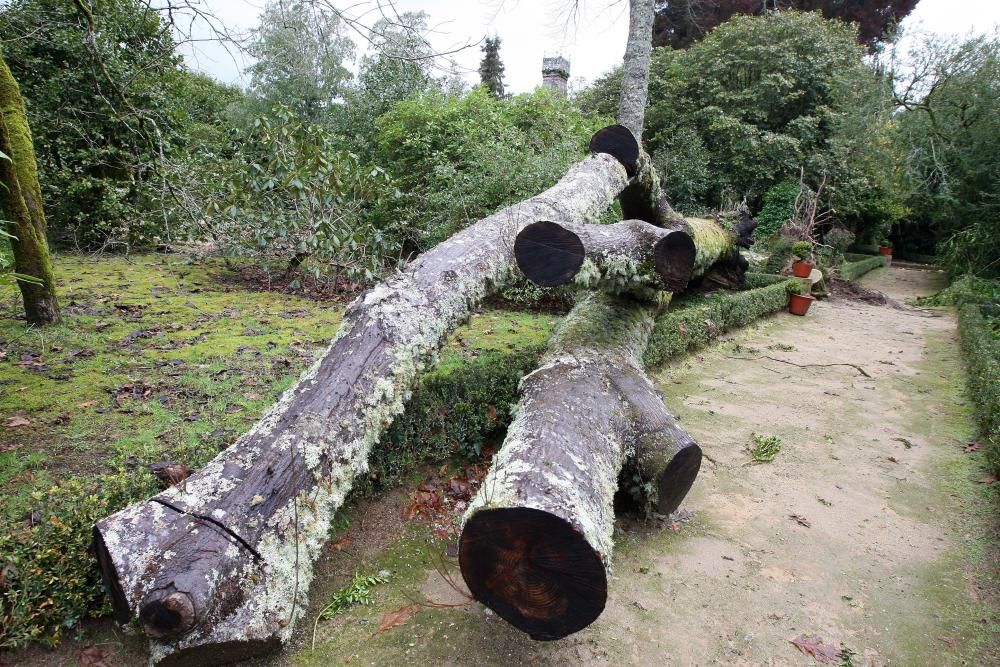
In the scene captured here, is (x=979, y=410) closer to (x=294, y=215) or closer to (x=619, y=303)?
(x=619, y=303)

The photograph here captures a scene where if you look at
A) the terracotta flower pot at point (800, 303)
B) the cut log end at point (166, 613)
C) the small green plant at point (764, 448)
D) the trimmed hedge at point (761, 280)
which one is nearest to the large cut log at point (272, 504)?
the cut log end at point (166, 613)

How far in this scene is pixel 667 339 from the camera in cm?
597

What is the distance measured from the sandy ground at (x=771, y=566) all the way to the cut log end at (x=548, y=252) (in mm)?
1649

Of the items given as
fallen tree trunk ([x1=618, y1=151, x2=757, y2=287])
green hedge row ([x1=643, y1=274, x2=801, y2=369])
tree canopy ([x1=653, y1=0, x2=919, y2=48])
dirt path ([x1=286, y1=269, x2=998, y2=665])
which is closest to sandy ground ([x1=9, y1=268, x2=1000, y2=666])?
dirt path ([x1=286, y1=269, x2=998, y2=665])

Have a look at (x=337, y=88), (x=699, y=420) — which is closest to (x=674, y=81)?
(x=337, y=88)

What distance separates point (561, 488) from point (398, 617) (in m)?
1.02

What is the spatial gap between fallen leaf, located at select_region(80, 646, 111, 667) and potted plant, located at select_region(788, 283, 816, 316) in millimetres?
10860

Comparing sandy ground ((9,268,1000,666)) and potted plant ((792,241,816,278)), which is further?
potted plant ((792,241,816,278))

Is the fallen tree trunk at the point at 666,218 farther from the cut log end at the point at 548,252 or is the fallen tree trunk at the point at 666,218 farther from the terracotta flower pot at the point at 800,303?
the cut log end at the point at 548,252

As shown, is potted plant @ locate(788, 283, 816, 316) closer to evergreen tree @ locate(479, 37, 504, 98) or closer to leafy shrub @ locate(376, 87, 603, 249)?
leafy shrub @ locate(376, 87, 603, 249)

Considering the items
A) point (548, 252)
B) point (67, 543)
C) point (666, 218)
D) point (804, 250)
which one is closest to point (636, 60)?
point (666, 218)

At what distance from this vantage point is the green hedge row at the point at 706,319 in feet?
19.4

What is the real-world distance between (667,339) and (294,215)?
5343 mm

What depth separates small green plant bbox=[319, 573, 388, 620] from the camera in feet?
7.91
